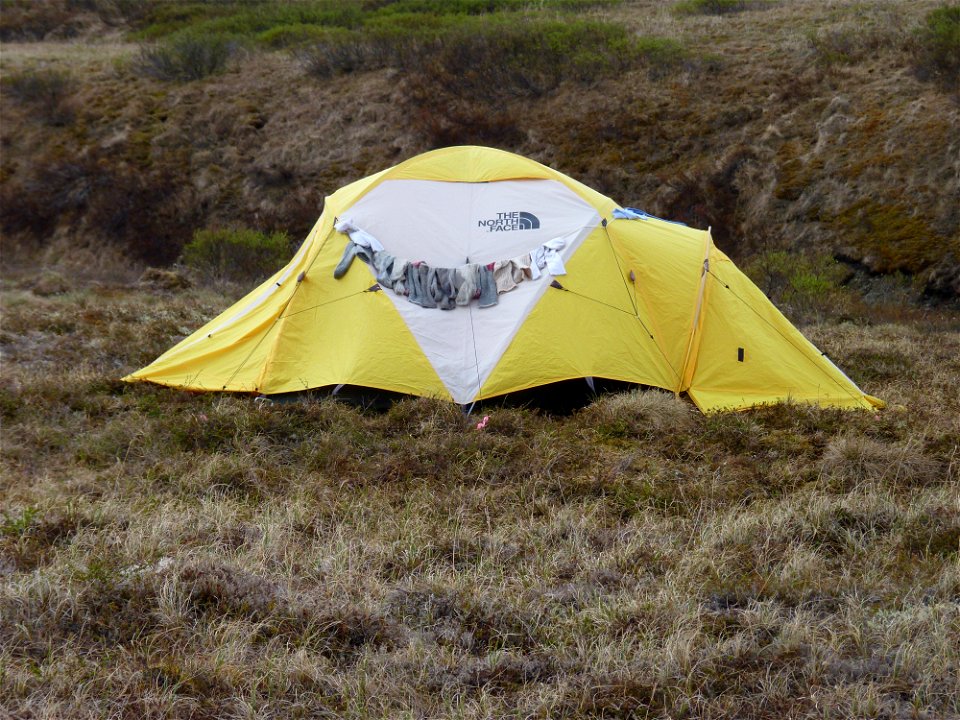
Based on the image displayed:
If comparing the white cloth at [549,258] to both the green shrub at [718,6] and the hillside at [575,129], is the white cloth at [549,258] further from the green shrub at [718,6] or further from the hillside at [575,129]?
the green shrub at [718,6]

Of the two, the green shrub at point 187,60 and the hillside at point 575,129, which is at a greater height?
the green shrub at point 187,60

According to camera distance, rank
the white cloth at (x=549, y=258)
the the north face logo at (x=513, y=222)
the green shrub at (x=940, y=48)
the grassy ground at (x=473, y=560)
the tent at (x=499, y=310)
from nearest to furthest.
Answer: the grassy ground at (x=473, y=560) < the tent at (x=499, y=310) < the white cloth at (x=549, y=258) < the the north face logo at (x=513, y=222) < the green shrub at (x=940, y=48)

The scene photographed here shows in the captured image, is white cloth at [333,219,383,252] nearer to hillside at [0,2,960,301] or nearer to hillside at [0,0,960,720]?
hillside at [0,0,960,720]

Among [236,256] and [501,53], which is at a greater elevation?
[501,53]

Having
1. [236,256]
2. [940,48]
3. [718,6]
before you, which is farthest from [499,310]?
[718,6]

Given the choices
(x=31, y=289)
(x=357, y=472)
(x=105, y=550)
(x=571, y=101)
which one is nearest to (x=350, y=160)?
Result: (x=571, y=101)

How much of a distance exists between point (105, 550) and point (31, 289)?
10.7 m

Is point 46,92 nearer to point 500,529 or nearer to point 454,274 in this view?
point 454,274

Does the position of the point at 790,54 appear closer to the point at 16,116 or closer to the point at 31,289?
the point at 31,289

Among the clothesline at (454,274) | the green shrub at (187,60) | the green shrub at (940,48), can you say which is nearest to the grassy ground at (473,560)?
the clothesline at (454,274)

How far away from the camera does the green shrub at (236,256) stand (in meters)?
16.0

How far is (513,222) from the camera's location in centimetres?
762

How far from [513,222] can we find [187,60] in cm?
1956

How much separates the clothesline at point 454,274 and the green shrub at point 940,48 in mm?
12796
